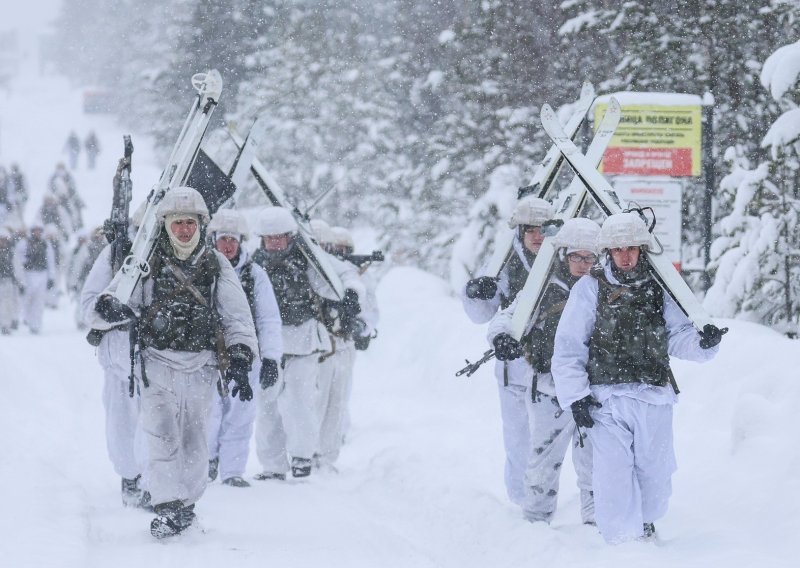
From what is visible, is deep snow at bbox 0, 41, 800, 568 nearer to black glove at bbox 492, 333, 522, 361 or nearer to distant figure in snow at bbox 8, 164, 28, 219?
black glove at bbox 492, 333, 522, 361

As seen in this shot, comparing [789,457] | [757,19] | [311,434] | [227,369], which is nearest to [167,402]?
[227,369]

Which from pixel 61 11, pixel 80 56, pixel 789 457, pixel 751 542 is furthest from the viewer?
pixel 61 11

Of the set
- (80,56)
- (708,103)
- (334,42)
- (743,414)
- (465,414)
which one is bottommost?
(465,414)

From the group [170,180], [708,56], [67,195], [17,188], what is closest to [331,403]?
[170,180]

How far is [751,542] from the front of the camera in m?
6.66

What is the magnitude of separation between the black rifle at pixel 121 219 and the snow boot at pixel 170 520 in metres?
1.57

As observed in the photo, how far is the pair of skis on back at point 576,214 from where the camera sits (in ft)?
21.0

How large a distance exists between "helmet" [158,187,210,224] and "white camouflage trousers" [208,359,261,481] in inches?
97.2

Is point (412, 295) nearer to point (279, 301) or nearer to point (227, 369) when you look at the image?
point (279, 301)

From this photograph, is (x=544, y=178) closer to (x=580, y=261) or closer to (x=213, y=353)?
(x=580, y=261)

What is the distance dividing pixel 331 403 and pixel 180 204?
3.98m

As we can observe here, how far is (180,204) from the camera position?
7086mm

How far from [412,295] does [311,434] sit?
12.6 m

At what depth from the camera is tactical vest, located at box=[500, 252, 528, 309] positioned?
796 cm
